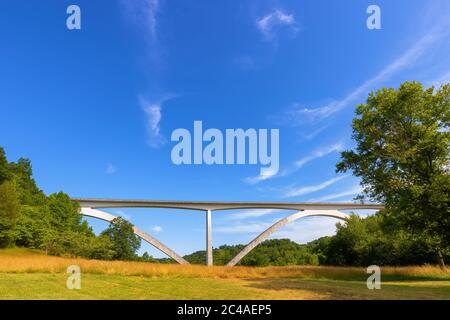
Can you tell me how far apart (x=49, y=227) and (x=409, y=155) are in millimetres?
44882

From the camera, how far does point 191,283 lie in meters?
15.4

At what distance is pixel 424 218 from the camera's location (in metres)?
19.6

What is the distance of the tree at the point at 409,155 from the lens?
18969 mm

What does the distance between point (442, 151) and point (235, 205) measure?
4887 centimetres

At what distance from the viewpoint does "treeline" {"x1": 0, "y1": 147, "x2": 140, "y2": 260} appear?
4144 centimetres

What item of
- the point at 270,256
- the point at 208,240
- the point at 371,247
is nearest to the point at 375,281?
the point at 371,247

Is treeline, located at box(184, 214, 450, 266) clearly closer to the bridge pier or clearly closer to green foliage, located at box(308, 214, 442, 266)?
green foliage, located at box(308, 214, 442, 266)

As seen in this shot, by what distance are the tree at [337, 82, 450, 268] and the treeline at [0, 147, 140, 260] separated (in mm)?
33886

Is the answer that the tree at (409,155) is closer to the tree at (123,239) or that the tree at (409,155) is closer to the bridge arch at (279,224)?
the tree at (123,239)

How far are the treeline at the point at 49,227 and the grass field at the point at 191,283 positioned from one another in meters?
21.2

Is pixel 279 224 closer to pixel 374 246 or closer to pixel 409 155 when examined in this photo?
pixel 374 246

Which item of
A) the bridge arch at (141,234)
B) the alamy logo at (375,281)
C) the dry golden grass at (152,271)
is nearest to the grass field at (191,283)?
the dry golden grass at (152,271)
